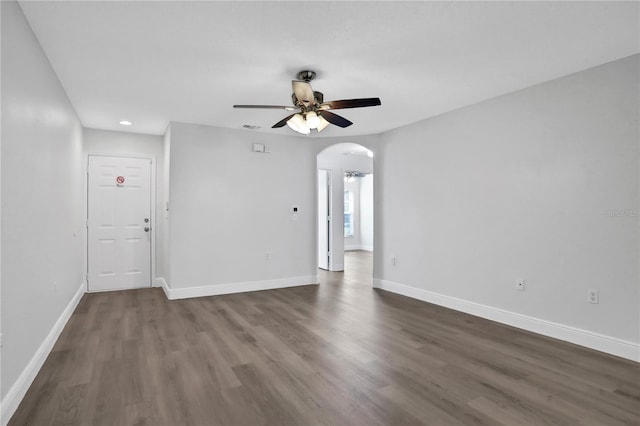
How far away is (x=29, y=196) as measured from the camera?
7.95 ft

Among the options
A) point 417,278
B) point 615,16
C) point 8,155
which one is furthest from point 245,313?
point 615,16

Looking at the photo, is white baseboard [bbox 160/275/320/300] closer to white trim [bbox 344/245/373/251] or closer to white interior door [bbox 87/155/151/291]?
white interior door [bbox 87/155/151/291]

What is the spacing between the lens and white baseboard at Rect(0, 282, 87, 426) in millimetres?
1971

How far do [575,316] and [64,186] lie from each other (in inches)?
209

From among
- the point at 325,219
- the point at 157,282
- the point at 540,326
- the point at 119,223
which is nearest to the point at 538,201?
the point at 540,326

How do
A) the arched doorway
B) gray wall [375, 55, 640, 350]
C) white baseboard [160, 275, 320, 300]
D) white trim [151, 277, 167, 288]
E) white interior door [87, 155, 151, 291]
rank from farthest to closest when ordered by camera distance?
the arched doorway < white trim [151, 277, 167, 288] < white interior door [87, 155, 151, 291] < white baseboard [160, 275, 320, 300] < gray wall [375, 55, 640, 350]

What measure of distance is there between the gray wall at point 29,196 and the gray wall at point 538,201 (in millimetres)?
4184

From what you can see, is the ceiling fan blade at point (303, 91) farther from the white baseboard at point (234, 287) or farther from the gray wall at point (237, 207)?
the white baseboard at point (234, 287)

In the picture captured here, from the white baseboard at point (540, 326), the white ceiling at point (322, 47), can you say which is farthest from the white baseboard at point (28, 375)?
the white baseboard at point (540, 326)

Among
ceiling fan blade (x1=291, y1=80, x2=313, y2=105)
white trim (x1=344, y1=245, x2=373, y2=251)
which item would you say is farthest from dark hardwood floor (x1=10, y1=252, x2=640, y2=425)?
white trim (x1=344, y1=245, x2=373, y2=251)

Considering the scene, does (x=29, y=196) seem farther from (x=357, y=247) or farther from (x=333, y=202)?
(x=357, y=247)

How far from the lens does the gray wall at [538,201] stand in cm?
293

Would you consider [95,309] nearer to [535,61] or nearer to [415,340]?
[415,340]

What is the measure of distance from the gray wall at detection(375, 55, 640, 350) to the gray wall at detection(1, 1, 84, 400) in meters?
4.18
